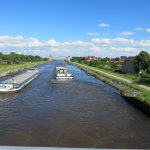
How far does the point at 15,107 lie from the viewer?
946 inches

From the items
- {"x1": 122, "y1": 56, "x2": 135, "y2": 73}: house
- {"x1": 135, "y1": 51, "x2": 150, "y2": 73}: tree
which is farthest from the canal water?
{"x1": 122, "y1": 56, "x2": 135, "y2": 73}: house

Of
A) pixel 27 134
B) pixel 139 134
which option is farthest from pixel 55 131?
pixel 139 134

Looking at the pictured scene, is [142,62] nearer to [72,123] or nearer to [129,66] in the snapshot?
[129,66]

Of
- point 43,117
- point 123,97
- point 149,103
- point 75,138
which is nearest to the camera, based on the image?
point 75,138

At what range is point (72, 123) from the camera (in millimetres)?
18453

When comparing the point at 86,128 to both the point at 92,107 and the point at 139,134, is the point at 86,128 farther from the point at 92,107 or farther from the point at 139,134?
the point at 92,107

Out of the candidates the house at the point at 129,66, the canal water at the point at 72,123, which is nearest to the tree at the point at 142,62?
the house at the point at 129,66

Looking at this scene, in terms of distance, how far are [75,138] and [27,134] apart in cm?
257

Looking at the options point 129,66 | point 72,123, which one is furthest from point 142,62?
point 72,123

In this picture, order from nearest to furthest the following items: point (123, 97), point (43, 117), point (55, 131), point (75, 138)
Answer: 1. point (75, 138)
2. point (55, 131)
3. point (43, 117)
4. point (123, 97)

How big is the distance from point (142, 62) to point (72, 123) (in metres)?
44.8

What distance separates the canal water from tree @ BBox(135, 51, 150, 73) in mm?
33252

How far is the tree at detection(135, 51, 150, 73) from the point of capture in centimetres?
6000

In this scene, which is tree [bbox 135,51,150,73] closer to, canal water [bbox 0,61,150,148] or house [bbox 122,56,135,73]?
house [bbox 122,56,135,73]
